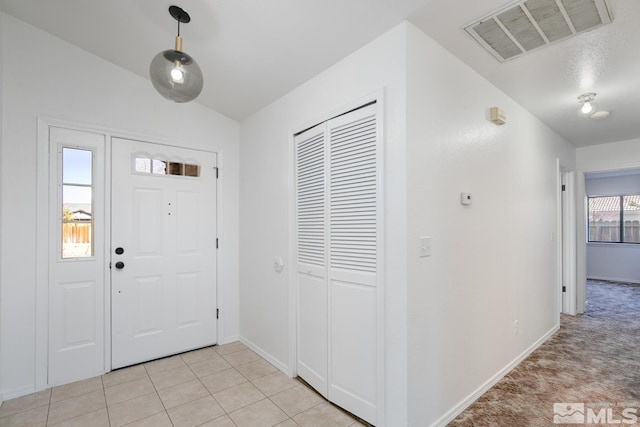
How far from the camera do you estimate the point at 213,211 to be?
11.2 feet

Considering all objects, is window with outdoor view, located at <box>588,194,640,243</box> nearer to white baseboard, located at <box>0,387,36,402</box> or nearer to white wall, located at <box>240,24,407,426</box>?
white wall, located at <box>240,24,407,426</box>

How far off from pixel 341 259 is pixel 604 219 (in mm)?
8366

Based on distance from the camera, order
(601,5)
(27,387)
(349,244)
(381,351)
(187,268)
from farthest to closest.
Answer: (187,268) → (27,387) → (349,244) → (381,351) → (601,5)

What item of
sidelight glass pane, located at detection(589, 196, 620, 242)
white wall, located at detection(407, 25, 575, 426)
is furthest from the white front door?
sidelight glass pane, located at detection(589, 196, 620, 242)

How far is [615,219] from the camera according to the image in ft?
23.1

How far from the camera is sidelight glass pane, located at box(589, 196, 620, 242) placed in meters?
7.04

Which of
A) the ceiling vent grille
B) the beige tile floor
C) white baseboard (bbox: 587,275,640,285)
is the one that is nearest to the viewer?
the ceiling vent grille

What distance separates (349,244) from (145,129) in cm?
240

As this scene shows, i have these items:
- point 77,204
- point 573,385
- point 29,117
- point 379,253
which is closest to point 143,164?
point 77,204

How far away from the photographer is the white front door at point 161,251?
288 cm

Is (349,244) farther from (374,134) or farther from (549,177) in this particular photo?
(549,177)

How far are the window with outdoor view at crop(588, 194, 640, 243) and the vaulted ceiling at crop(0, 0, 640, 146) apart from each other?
17.8 ft

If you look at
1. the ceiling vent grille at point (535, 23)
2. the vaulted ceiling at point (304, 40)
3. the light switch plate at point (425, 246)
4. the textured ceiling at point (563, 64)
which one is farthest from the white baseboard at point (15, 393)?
the ceiling vent grille at point (535, 23)

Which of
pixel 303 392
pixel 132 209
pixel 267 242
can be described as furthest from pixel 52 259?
pixel 303 392
